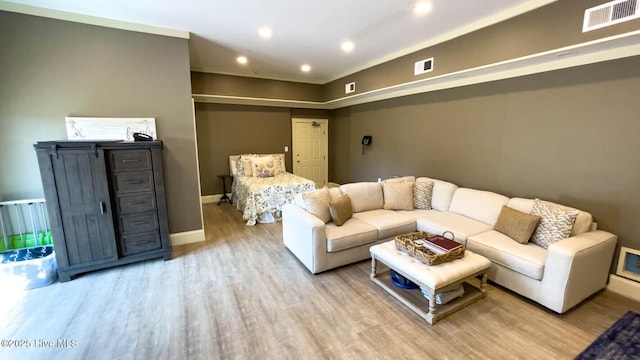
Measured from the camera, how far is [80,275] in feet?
9.69

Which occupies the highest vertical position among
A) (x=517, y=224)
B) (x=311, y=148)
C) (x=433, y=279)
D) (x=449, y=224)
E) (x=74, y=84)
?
(x=74, y=84)

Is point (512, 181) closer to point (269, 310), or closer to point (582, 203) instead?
point (582, 203)

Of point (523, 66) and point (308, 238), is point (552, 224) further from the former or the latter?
point (308, 238)

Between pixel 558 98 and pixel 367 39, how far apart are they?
2.46 meters

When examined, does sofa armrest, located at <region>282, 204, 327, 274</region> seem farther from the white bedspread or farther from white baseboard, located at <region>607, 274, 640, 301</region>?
white baseboard, located at <region>607, 274, 640, 301</region>

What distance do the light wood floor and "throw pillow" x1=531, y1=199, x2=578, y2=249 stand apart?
649mm

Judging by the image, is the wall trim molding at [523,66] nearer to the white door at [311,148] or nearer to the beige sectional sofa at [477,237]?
the beige sectional sofa at [477,237]

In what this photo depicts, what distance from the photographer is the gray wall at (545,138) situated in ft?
8.27

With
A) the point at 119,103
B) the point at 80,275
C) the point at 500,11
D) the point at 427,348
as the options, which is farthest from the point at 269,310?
the point at 500,11

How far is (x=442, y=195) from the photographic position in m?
3.90

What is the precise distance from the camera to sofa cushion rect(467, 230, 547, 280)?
94.2 inches

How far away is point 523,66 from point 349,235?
2906 millimetres

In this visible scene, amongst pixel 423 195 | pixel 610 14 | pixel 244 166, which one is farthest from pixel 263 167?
pixel 610 14

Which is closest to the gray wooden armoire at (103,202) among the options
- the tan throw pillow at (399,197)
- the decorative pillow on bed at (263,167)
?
the decorative pillow on bed at (263,167)
